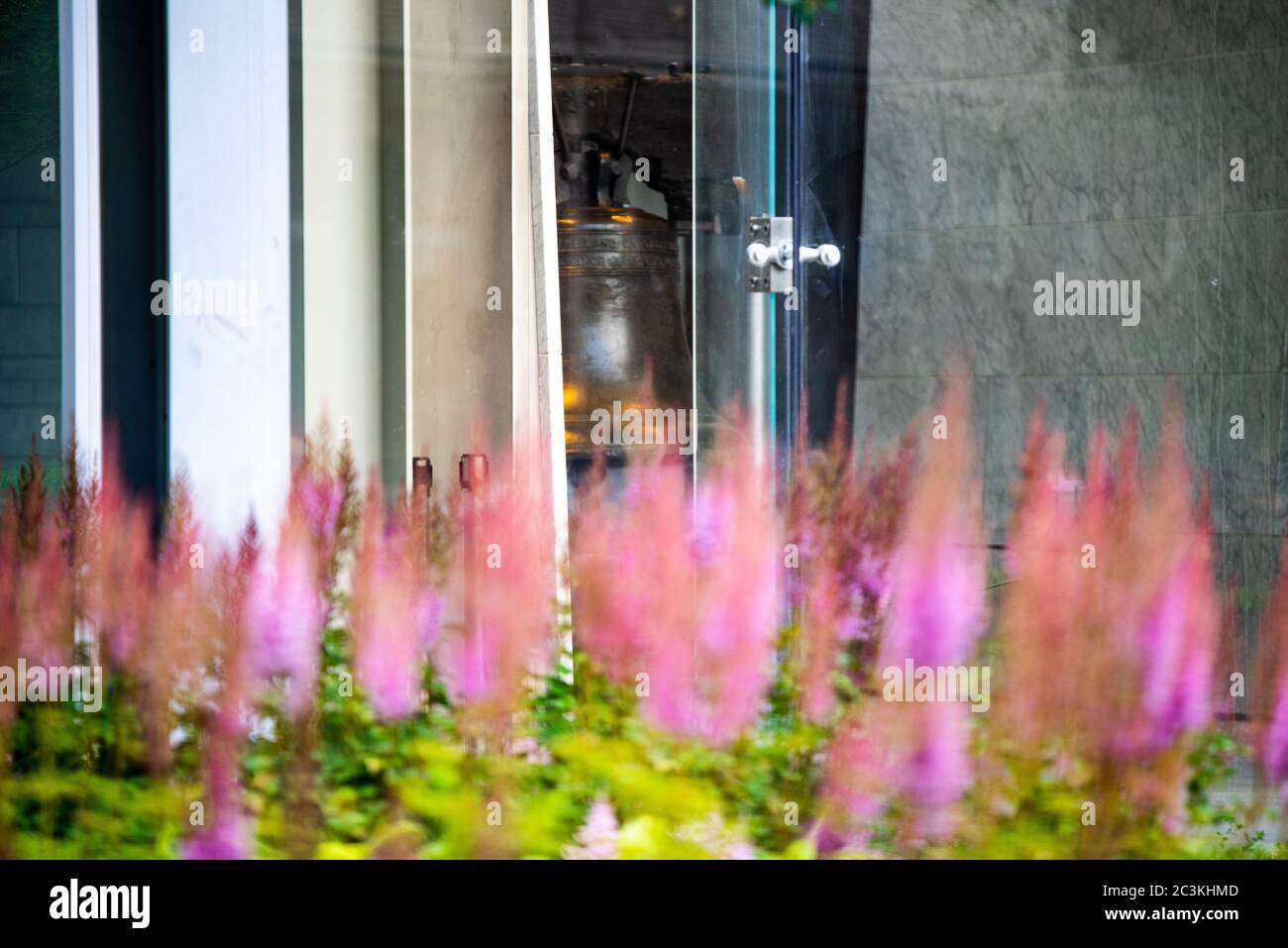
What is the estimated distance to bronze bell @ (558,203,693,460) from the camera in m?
3.39

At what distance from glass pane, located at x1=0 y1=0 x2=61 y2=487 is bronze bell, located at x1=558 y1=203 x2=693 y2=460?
0.93 meters

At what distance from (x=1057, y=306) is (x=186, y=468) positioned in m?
1.63

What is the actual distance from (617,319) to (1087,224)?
0.89 metres

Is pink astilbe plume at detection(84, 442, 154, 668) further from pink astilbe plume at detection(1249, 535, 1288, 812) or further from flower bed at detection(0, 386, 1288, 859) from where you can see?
pink astilbe plume at detection(1249, 535, 1288, 812)

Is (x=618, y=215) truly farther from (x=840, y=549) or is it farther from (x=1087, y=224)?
(x=1087, y=224)

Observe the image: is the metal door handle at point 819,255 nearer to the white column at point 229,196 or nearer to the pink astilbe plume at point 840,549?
the pink astilbe plume at point 840,549

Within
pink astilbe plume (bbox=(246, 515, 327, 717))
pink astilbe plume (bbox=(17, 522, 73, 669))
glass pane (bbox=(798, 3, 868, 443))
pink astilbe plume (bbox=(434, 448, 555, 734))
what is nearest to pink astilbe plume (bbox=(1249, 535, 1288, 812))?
glass pane (bbox=(798, 3, 868, 443))

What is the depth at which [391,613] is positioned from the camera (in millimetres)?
3236

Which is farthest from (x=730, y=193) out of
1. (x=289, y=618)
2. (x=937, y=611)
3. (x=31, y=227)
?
(x=31, y=227)

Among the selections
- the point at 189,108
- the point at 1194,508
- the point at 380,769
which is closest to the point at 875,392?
the point at 1194,508

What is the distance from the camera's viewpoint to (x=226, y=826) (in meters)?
3.16

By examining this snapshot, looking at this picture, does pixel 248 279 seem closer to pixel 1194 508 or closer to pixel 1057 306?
pixel 1057 306
